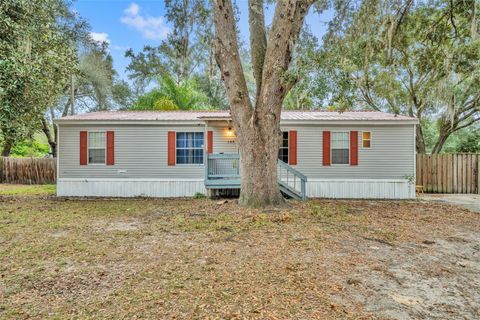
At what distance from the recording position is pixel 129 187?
1172cm

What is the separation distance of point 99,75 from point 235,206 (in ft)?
56.7

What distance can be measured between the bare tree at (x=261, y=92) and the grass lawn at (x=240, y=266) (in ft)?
2.71

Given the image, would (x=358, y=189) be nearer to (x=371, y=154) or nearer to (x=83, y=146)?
(x=371, y=154)

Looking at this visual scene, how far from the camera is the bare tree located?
7332 mm

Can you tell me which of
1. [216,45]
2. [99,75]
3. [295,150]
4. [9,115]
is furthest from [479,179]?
[99,75]

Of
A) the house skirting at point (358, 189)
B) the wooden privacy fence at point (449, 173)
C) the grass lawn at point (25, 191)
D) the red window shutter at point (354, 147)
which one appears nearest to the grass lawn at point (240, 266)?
the house skirting at point (358, 189)

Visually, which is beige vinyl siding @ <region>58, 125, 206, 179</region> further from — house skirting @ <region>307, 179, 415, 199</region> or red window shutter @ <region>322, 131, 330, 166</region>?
red window shutter @ <region>322, 131, 330, 166</region>

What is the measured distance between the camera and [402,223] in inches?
271

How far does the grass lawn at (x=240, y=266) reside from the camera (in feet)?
9.65

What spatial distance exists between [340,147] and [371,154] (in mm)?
1192

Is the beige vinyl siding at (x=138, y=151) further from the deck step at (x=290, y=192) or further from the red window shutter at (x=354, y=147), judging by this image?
the red window shutter at (x=354, y=147)

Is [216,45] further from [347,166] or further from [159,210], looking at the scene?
[347,166]

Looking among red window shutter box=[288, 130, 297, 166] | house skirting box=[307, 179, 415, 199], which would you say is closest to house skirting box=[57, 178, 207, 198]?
red window shutter box=[288, 130, 297, 166]

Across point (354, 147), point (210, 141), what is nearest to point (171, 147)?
point (210, 141)
